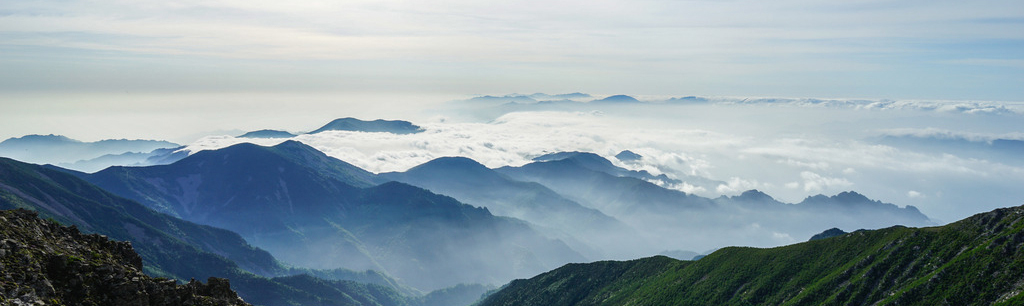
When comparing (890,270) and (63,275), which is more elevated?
(63,275)

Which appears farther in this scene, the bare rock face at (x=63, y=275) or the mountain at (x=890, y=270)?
the mountain at (x=890, y=270)

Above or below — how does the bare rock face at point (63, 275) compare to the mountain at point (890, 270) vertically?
above

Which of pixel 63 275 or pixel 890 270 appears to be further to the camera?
pixel 890 270

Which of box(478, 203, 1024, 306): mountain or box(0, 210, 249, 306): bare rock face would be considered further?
box(478, 203, 1024, 306): mountain

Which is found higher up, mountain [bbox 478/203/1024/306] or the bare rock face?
the bare rock face

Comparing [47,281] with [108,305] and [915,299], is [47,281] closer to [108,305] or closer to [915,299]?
[108,305]
